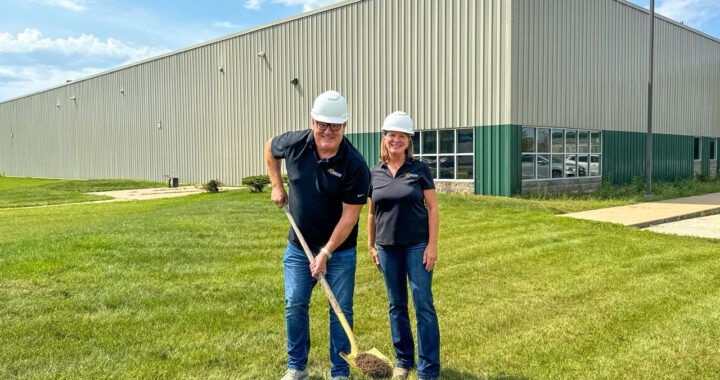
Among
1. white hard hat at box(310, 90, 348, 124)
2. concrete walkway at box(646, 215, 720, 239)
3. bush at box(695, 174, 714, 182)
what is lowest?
concrete walkway at box(646, 215, 720, 239)

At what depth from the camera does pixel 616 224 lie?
35.8ft

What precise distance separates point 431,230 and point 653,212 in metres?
11.3

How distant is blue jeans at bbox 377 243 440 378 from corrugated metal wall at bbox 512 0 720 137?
13.0 metres

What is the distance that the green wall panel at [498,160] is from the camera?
1580 centimetres

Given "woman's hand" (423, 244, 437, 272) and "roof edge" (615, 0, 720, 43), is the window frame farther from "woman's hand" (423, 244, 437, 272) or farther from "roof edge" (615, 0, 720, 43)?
"woman's hand" (423, 244, 437, 272)

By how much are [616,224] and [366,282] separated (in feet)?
21.8

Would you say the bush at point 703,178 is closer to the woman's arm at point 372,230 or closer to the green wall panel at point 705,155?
the green wall panel at point 705,155

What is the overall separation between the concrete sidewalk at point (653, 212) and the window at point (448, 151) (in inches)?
174

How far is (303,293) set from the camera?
12.3 feet

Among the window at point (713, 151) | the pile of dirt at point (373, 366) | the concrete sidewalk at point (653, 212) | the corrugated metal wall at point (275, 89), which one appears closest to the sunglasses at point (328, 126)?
the pile of dirt at point (373, 366)

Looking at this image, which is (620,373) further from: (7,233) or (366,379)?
(7,233)

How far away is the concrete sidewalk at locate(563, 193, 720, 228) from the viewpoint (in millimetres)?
11656

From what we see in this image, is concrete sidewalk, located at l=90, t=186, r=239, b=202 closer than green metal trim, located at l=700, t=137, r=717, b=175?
Yes

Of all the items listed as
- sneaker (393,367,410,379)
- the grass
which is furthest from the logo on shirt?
the grass
